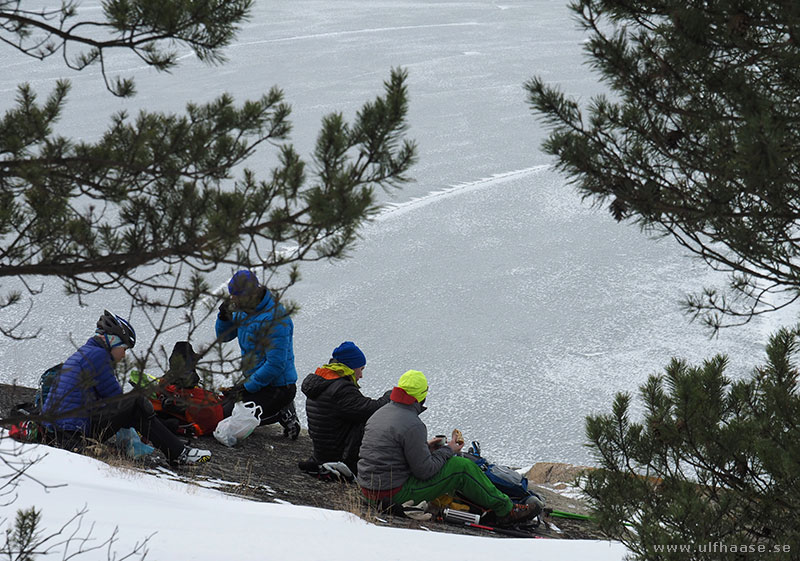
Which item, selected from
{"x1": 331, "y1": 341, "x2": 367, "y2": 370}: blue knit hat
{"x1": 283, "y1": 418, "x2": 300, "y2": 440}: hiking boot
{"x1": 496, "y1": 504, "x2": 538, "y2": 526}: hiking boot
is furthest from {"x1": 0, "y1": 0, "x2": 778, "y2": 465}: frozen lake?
{"x1": 331, "y1": 341, "x2": 367, "y2": 370}: blue knit hat

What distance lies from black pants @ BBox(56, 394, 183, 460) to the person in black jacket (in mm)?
842

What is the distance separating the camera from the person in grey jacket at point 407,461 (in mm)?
4742

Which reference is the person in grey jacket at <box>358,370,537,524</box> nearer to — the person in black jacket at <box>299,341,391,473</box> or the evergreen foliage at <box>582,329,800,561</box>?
the person in black jacket at <box>299,341,391,473</box>

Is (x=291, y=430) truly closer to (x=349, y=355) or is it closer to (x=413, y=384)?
(x=349, y=355)

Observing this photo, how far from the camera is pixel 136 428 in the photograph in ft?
16.7

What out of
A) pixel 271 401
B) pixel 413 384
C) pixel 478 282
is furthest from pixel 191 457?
pixel 478 282

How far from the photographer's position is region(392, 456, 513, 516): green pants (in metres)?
4.87

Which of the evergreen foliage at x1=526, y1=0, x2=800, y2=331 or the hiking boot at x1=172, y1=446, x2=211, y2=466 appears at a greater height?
the evergreen foliage at x1=526, y1=0, x2=800, y2=331

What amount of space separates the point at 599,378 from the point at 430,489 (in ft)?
13.2

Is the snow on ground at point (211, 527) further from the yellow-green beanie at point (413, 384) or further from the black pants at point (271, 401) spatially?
the black pants at point (271, 401)

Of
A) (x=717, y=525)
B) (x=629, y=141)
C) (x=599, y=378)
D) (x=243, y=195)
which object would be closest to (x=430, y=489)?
(x=717, y=525)

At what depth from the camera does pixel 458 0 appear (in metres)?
26.9

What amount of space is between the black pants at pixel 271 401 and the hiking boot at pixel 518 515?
1.79m

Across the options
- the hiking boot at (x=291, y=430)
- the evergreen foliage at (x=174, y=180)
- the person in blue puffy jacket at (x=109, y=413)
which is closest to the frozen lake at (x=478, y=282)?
the hiking boot at (x=291, y=430)
